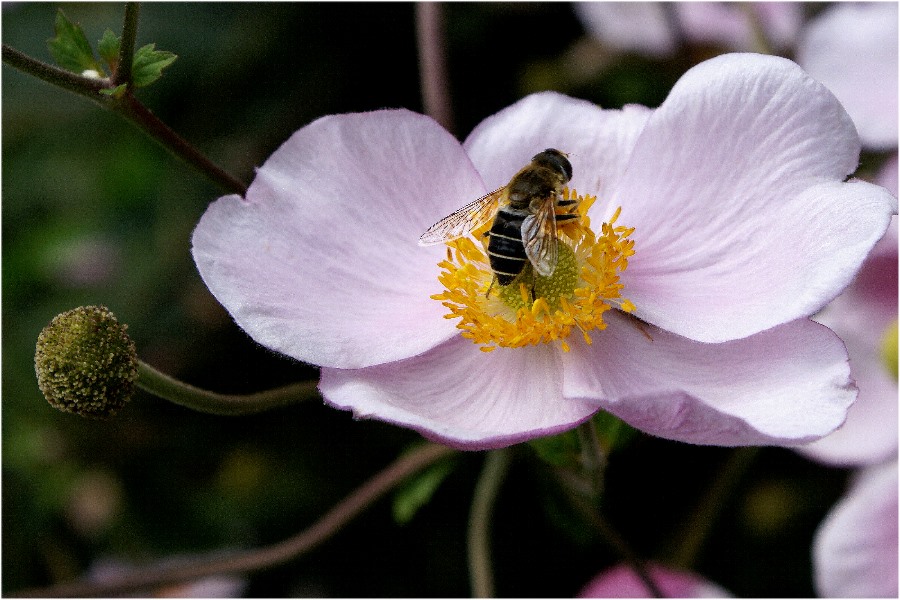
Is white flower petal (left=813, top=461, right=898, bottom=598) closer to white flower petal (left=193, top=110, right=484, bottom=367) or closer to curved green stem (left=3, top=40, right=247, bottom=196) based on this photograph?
white flower petal (left=193, top=110, right=484, bottom=367)

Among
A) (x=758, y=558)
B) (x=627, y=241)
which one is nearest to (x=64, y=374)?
(x=627, y=241)

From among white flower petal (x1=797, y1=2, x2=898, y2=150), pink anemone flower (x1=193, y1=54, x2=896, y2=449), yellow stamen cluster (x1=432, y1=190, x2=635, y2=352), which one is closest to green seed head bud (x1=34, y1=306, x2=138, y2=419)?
pink anemone flower (x1=193, y1=54, x2=896, y2=449)

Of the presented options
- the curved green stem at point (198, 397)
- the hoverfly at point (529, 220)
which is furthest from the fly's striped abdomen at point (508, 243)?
the curved green stem at point (198, 397)

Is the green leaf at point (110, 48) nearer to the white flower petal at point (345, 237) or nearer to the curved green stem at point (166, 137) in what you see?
the curved green stem at point (166, 137)

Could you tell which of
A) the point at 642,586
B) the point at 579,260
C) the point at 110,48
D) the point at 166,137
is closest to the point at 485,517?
the point at 642,586

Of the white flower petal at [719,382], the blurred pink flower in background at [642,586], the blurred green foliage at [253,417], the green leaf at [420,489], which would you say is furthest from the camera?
the blurred green foliage at [253,417]

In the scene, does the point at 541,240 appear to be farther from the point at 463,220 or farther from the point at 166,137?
the point at 166,137
